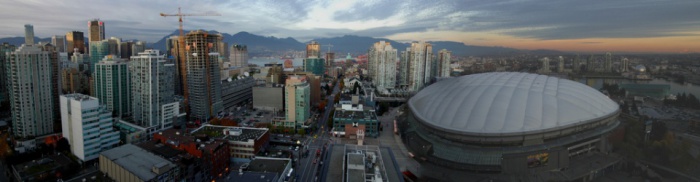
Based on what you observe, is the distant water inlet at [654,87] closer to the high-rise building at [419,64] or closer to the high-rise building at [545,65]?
the high-rise building at [545,65]

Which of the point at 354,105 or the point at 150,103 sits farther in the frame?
the point at 354,105

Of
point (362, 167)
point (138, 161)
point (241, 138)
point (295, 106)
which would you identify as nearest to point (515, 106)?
point (362, 167)

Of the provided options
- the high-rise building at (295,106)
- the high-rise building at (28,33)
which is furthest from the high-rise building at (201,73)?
the high-rise building at (28,33)

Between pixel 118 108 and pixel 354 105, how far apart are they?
13643 millimetres

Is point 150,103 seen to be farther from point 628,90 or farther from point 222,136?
point 628,90

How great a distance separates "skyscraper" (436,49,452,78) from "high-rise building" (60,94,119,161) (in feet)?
76.4

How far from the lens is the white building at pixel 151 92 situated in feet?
60.3

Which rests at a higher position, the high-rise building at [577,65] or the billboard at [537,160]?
the high-rise building at [577,65]

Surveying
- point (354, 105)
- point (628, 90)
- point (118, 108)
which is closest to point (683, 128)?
point (628, 90)

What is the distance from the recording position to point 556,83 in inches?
603

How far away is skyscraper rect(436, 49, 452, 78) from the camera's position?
30.0 metres

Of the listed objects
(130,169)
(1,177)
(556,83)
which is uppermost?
(556,83)

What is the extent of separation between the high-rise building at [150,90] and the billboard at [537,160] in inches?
658

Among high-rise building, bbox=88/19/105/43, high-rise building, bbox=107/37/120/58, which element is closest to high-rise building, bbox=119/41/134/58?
high-rise building, bbox=107/37/120/58
